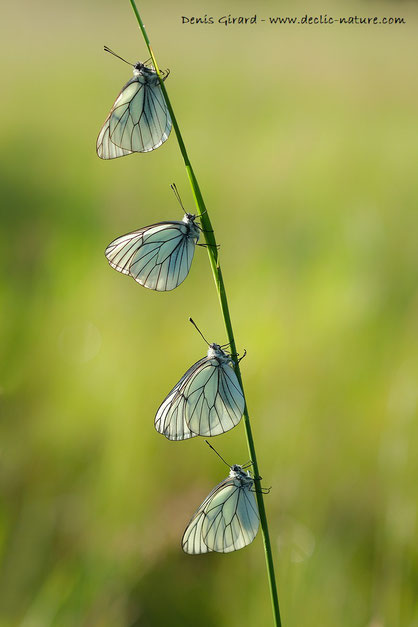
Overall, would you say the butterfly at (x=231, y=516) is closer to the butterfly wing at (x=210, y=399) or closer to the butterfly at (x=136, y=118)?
the butterfly wing at (x=210, y=399)

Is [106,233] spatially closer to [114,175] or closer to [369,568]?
[114,175]

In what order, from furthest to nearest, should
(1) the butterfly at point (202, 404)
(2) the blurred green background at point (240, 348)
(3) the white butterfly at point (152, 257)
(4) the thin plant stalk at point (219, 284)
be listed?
(2) the blurred green background at point (240, 348) → (3) the white butterfly at point (152, 257) → (1) the butterfly at point (202, 404) → (4) the thin plant stalk at point (219, 284)

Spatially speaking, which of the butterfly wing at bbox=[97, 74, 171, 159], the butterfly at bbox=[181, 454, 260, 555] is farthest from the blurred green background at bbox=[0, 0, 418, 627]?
the butterfly wing at bbox=[97, 74, 171, 159]

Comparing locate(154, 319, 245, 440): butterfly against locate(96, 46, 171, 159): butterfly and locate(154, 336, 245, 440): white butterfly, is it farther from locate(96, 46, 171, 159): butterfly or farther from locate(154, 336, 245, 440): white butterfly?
locate(96, 46, 171, 159): butterfly

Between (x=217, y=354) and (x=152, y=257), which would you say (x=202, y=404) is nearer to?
(x=217, y=354)

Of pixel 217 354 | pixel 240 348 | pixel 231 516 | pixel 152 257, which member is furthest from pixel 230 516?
pixel 240 348

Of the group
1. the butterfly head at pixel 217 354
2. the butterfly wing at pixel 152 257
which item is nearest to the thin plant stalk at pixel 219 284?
the butterfly head at pixel 217 354

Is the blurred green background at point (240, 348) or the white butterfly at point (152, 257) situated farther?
Answer: the blurred green background at point (240, 348)
